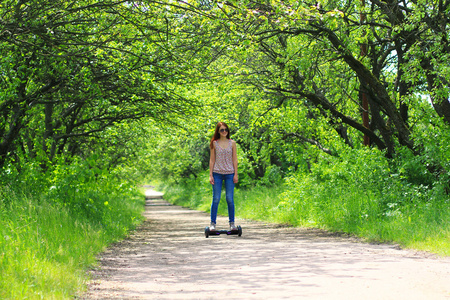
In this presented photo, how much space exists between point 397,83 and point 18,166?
31.9 ft

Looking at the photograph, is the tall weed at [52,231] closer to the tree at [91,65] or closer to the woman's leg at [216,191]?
the tree at [91,65]

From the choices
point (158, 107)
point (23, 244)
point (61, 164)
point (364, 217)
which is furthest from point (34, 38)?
point (364, 217)

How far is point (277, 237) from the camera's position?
9.71 m

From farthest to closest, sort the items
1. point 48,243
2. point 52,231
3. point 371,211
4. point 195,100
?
point 195,100
point 371,211
point 52,231
point 48,243

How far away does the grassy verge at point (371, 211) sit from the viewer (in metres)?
7.93

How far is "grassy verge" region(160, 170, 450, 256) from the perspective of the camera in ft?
26.0

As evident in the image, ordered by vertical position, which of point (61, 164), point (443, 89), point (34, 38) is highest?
point (34, 38)

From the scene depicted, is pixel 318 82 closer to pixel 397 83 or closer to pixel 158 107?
pixel 397 83

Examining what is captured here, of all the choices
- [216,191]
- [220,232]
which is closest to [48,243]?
[216,191]

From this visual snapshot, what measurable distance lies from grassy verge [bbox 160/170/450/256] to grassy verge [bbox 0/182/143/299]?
15.4 ft

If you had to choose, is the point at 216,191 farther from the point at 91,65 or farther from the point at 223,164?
the point at 91,65

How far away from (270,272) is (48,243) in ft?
9.41

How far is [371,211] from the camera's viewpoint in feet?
33.4

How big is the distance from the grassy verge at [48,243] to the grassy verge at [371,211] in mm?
4694
